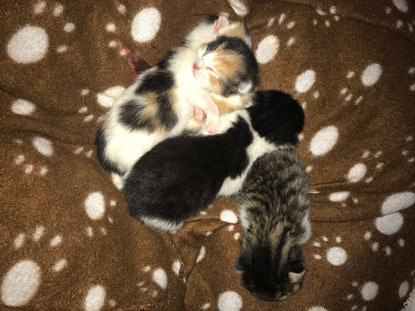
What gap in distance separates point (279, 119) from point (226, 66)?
331 mm

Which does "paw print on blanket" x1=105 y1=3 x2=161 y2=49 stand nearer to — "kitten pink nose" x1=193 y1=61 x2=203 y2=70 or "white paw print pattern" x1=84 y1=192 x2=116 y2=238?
"kitten pink nose" x1=193 y1=61 x2=203 y2=70

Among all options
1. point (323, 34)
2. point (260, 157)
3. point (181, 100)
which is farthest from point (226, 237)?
point (323, 34)

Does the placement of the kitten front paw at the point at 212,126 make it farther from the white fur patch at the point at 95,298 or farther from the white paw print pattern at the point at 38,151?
the white fur patch at the point at 95,298

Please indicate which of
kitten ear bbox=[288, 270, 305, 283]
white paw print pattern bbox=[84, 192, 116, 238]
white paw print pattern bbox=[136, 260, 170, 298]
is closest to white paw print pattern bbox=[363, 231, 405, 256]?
kitten ear bbox=[288, 270, 305, 283]

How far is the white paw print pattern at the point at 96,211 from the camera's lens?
4.49 feet

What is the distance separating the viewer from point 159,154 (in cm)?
137

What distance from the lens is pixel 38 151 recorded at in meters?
1.36

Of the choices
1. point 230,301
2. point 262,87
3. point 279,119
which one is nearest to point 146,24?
point 262,87

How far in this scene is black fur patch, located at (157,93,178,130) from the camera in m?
1.44

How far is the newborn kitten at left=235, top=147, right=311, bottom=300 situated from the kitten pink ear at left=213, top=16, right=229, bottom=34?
0.63m

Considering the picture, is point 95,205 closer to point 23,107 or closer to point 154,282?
point 154,282

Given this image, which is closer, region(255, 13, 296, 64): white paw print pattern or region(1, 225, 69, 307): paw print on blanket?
region(1, 225, 69, 307): paw print on blanket

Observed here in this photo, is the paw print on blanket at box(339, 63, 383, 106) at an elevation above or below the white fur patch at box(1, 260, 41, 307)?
above

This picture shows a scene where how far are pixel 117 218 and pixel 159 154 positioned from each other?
1.14 feet
